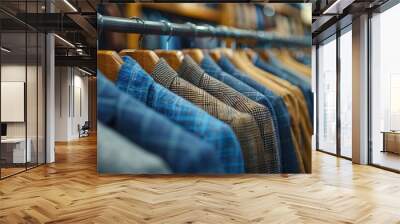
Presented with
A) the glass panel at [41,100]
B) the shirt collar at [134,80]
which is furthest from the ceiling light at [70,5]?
the glass panel at [41,100]

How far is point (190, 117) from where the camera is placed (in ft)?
20.5

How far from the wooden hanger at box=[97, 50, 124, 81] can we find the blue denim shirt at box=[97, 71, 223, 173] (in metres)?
0.10

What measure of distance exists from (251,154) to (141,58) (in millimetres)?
2480

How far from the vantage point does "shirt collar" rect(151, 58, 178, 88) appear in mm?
6285

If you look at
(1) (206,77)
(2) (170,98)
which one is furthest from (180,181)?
(1) (206,77)

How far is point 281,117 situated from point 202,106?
4.45 ft

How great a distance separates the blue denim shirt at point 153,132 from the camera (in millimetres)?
6219

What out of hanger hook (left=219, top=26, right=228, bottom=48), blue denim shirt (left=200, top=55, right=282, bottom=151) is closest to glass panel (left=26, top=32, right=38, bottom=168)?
blue denim shirt (left=200, top=55, right=282, bottom=151)

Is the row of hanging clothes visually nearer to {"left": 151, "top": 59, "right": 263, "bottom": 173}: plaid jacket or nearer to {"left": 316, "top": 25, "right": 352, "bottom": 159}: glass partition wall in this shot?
{"left": 151, "top": 59, "right": 263, "bottom": 173}: plaid jacket

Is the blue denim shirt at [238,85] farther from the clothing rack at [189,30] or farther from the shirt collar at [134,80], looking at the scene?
the shirt collar at [134,80]

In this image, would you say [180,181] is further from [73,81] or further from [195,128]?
[73,81]

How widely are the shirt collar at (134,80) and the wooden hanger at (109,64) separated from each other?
0.09m

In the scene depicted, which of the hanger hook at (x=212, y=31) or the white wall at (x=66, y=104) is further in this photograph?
the white wall at (x=66, y=104)

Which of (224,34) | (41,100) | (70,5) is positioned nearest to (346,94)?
(224,34)
